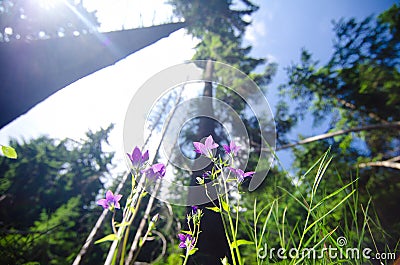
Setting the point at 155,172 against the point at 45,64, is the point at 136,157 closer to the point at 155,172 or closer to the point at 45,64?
the point at 155,172

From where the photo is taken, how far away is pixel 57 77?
5.02ft

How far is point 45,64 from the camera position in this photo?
4.91ft

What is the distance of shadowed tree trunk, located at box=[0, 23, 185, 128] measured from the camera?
135cm

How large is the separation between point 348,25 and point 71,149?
12.3 meters

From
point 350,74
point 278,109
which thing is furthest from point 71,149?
point 350,74

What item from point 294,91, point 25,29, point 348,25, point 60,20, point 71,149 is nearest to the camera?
point 25,29

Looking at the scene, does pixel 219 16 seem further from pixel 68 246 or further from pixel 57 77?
pixel 68 246

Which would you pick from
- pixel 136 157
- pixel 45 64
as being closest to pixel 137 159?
pixel 136 157

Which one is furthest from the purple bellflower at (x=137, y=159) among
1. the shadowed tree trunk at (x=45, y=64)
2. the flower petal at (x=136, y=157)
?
the shadowed tree trunk at (x=45, y=64)

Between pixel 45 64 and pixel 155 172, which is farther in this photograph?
pixel 45 64

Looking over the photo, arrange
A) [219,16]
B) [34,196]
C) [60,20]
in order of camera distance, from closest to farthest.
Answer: [60,20]
[219,16]
[34,196]

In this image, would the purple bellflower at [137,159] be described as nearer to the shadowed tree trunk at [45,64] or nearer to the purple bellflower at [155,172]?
the purple bellflower at [155,172]

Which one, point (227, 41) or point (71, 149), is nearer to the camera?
point (227, 41)

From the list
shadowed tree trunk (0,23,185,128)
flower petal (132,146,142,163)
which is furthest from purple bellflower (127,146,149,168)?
shadowed tree trunk (0,23,185,128)
